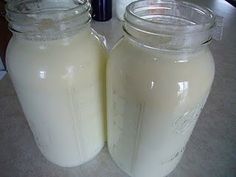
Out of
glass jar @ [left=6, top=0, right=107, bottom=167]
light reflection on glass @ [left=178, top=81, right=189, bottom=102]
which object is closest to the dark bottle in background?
glass jar @ [left=6, top=0, right=107, bottom=167]

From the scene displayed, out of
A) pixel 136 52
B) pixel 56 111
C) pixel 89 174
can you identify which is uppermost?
pixel 136 52

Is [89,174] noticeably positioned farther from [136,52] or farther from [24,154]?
[136,52]

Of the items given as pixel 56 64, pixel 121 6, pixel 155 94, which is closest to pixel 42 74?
pixel 56 64

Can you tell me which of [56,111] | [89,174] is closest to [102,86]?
[56,111]

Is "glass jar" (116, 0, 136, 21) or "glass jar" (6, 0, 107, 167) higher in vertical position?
Result: "glass jar" (6, 0, 107, 167)

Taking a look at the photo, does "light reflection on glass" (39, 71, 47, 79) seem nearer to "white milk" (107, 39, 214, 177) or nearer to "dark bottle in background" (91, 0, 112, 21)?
"white milk" (107, 39, 214, 177)

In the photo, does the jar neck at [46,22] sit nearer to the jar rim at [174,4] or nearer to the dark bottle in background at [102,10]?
the jar rim at [174,4]

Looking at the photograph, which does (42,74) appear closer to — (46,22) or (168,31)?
(46,22)
